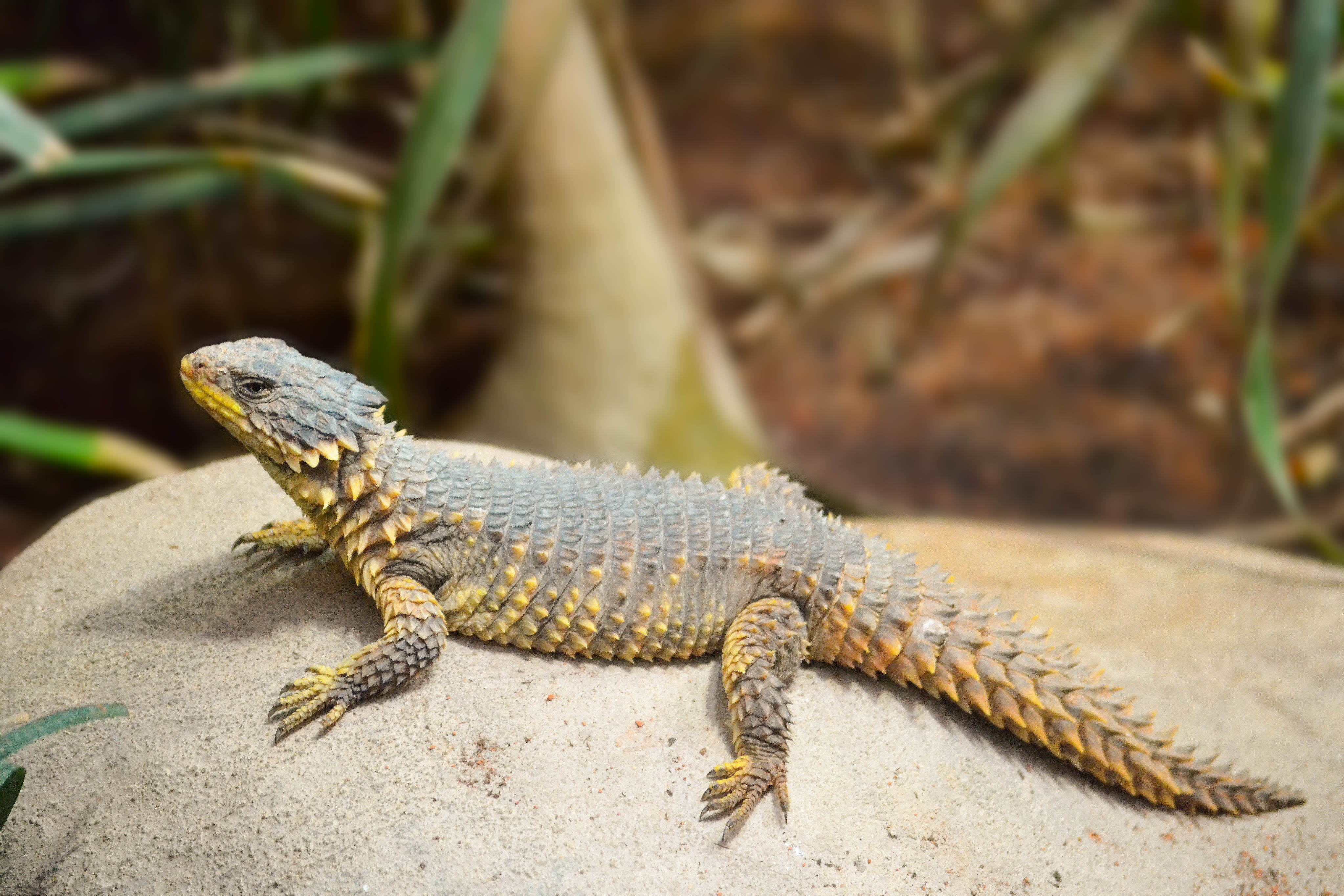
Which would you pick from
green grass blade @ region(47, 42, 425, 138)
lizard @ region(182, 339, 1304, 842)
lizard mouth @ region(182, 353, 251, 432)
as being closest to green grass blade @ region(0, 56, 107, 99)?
green grass blade @ region(47, 42, 425, 138)

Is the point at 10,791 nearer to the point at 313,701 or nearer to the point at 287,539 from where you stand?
→ the point at 313,701

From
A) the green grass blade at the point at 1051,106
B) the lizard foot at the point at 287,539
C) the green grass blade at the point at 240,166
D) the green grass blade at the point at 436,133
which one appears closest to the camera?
the lizard foot at the point at 287,539

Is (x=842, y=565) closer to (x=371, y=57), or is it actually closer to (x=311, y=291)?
(x=371, y=57)

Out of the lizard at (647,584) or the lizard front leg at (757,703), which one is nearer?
the lizard front leg at (757,703)

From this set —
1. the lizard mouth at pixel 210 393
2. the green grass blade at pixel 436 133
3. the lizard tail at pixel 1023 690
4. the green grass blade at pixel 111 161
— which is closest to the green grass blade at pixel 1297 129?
the lizard tail at pixel 1023 690

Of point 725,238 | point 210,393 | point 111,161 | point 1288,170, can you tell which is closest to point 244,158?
point 111,161

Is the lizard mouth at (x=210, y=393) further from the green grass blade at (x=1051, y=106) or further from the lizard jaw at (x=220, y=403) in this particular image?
the green grass blade at (x=1051, y=106)

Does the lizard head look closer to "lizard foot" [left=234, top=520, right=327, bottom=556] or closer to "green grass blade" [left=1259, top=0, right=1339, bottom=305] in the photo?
"lizard foot" [left=234, top=520, right=327, bottom=556]
